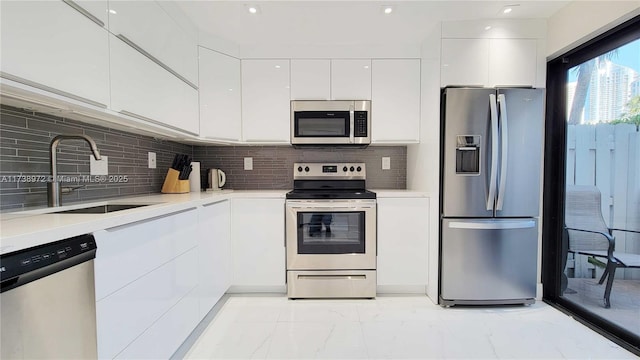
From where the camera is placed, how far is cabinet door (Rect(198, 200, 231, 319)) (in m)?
1.86

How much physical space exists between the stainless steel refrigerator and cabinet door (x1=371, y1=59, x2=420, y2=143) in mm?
388

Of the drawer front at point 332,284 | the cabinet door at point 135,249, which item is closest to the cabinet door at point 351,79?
the drawer front at point 332,284

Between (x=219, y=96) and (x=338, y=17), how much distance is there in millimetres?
1199

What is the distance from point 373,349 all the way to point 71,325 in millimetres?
1516

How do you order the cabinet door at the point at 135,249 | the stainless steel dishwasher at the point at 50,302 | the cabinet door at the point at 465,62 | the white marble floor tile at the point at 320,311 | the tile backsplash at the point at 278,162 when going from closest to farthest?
1. the stainless steel dishwasher at the point at 50,302
2. the cabinet door at the point at 135,249
3. the white marble floor tile at the point at 320,311
4. the cabinet door at the point at 465,62
5. the tile backsplash at the point at 278,162

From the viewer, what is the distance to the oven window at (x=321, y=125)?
252 cm

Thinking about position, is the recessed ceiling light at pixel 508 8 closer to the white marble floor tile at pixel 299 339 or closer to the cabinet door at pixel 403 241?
the cabinet door at pixel 403 241

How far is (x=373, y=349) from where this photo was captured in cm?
170

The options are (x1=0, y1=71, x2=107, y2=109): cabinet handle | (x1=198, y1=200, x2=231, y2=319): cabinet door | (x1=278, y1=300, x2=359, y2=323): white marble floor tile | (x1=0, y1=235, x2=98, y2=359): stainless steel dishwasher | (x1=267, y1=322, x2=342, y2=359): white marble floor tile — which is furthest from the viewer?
(x1=278, y1=300, x2=359, y2=323): white marble floor tile

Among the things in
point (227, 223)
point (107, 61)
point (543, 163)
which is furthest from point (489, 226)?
point (107, 61)

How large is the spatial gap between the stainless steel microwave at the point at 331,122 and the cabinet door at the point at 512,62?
103 cm

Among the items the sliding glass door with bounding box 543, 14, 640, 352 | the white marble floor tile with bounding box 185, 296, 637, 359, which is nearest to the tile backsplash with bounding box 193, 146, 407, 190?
the white marble floor tile with bounding box 185, 296, 637, 359

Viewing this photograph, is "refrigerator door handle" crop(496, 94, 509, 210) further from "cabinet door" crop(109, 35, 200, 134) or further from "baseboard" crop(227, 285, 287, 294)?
"cabinet door" crop(109, 35, 200, 134)

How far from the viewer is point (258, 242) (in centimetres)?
238
